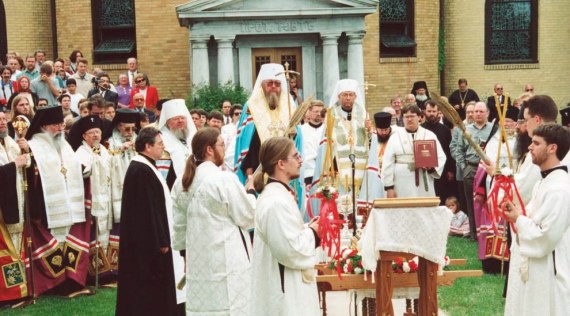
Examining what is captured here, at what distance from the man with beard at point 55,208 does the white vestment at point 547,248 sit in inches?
242

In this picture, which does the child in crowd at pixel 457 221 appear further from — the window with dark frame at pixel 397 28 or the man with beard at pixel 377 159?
the window with dark frame at pixel 397 28

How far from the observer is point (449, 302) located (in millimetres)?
9781

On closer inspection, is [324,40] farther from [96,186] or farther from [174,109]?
[96,186]

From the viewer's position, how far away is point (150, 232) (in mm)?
8023

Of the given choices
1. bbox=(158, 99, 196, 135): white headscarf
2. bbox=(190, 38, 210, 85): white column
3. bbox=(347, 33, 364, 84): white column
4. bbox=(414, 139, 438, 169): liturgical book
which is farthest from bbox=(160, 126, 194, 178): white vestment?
bbox=(347, 33, 364, 84): white column

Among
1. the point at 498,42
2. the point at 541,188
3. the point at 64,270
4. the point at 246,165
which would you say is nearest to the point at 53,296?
the point at 64,270

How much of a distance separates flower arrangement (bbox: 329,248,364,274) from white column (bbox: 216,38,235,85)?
14624 mm

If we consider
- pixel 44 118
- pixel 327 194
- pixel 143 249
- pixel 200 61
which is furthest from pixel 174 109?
pixel 200 61

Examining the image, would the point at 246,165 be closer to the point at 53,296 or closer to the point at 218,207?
the point at 53,296

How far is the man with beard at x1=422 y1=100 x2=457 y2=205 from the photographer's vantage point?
571 inches

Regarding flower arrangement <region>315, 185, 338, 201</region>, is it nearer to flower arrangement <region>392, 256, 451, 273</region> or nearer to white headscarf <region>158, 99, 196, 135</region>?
flower arrangement <region>392, 256, 451, 273</region>

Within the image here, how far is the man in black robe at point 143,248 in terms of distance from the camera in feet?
26.4

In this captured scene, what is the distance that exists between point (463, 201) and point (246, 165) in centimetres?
517

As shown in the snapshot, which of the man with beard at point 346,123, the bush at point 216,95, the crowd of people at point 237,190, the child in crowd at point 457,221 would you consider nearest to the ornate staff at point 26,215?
the crowd of people at point 237,190
